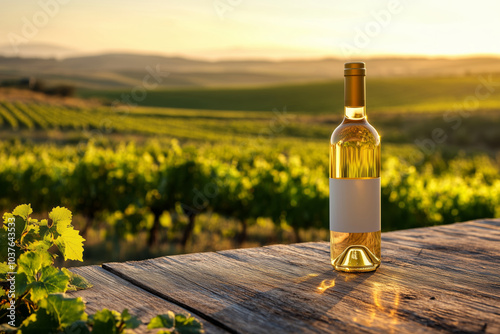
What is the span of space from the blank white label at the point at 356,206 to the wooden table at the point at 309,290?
13cm

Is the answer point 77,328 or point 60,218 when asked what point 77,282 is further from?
point 77,328

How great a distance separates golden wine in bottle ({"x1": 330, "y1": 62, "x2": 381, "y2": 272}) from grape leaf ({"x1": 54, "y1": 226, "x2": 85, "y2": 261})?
70cm

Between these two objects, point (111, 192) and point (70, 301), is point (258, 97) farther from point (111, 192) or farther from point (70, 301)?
point (70, 301)

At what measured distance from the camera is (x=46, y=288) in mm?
1023

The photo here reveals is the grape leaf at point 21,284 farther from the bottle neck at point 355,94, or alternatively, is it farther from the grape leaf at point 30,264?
the bottle neck at point 355,94

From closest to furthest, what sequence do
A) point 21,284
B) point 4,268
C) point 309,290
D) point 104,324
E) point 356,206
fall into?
point 104,324 → point 21,284 → point 4,268 → point 309,290 → point 356,206

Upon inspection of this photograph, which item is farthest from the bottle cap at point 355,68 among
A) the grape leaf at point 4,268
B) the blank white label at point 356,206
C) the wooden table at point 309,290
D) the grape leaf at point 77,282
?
the grape leaf at point 4,268

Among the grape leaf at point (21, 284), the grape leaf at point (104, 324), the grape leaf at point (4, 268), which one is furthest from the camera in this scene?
the grape leaf at point (4, 268)

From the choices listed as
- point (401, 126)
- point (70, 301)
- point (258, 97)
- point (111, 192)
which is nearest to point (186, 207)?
point (111, 192)

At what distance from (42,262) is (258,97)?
74.0m

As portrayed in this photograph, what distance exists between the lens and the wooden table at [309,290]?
39.5 inches

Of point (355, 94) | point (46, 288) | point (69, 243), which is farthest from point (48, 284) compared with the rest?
point (355, 94)

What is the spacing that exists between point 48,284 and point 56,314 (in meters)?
0.17

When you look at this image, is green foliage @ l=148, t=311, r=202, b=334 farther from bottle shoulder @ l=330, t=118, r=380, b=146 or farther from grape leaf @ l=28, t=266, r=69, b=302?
bottle shoulder @ l=330, t=118, r=380, b=146
